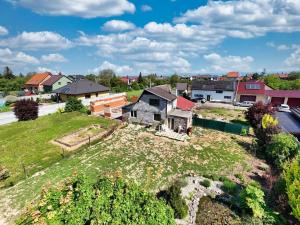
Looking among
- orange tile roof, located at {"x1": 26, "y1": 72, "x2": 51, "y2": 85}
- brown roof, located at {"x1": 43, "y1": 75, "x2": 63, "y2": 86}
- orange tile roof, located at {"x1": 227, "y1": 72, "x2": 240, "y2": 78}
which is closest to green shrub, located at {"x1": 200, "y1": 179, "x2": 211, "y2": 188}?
brown roof, located at {"x1": 43, "y1": 75, "x2": 63, "y2": 86}

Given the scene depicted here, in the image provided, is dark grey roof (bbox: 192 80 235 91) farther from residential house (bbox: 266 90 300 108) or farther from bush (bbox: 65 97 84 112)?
bush (bbox: 65 97 84 112)

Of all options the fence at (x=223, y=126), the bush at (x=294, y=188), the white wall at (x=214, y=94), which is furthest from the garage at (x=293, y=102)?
the bush at (x=294, y=188)

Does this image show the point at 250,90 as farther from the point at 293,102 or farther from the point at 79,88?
the point at 79,88

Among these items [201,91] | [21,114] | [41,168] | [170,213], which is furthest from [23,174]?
Answer: [201,91]

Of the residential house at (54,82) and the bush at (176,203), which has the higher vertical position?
the residential house at (54,82)

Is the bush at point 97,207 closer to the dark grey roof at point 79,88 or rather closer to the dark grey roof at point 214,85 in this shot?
the dark grey roof at point 79,88

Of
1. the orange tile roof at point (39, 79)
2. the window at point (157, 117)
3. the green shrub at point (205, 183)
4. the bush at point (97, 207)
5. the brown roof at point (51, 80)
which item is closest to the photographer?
the bush at point (97, 207)

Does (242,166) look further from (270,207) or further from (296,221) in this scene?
(296,221)
